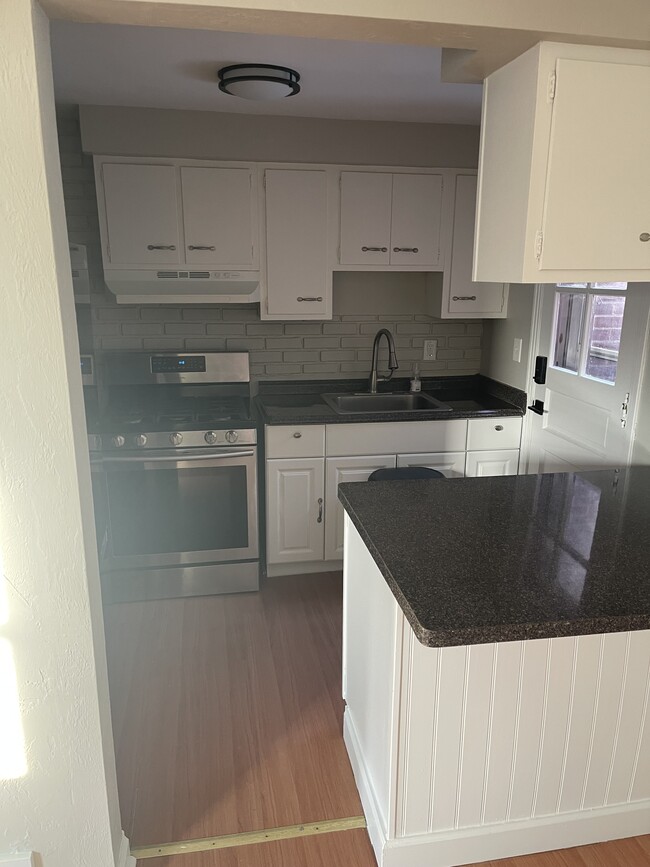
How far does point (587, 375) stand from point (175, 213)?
208 cm

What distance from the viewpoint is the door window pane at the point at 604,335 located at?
2.69 m

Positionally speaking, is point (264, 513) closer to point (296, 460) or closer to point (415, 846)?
point (296, 460)

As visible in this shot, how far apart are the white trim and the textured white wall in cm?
80

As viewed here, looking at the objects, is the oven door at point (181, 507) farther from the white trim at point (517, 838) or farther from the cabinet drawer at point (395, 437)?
the white trim at point (517, 838)

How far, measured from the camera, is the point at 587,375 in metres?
2.91

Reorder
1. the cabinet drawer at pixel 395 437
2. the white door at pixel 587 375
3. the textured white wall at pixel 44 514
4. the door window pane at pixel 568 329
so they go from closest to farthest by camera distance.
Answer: the textured white wall at pixel 44 514 → the white door at pixel 587 375 → the door window pane at pixel 568 329 → the cabinet drawer at pixel 395 437

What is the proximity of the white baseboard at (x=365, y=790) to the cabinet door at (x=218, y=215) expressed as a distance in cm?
219

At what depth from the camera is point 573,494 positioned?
218cm

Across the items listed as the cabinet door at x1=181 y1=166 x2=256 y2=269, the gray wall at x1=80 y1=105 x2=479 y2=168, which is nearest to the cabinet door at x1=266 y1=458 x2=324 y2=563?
the cabinet door at x1=181 y1=166 x2=256 y2=269

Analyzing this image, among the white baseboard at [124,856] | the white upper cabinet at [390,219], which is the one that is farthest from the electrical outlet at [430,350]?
the white baseboard at [124,856]

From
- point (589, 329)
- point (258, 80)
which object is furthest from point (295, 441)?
point (258, 80)

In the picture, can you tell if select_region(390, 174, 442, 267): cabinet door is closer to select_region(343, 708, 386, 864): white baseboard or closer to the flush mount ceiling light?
the flush mount ceiling light

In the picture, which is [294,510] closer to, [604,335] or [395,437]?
[395,437]

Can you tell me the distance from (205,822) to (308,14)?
2.18 m
